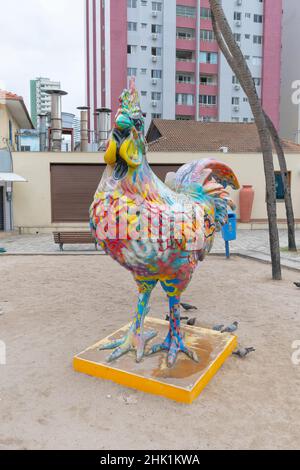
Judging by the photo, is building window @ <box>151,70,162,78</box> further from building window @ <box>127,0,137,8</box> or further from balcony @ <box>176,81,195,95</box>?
building window @ <box>127,0,137,8</box>

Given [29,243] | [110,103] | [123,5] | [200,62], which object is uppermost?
[123,5]

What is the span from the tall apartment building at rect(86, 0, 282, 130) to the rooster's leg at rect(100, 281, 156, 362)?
34.0 metres

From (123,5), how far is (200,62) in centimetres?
883

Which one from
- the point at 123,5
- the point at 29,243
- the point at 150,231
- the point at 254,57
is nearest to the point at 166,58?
the point at 123,5

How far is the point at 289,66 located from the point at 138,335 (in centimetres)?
4183

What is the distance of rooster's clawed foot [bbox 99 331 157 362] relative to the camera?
3518mm

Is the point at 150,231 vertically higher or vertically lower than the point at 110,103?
lower

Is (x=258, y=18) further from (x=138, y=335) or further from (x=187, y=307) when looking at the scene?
(x=138, y=335)

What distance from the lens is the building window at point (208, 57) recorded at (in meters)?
38.0

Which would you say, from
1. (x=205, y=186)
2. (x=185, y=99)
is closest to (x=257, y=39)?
(x=185, y=99)

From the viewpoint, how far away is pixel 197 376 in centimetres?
323

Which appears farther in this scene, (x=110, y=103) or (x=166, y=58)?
(x=166, y=58)

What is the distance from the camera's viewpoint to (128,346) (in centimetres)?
364

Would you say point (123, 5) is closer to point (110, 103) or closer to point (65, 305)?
point (110, 103)
